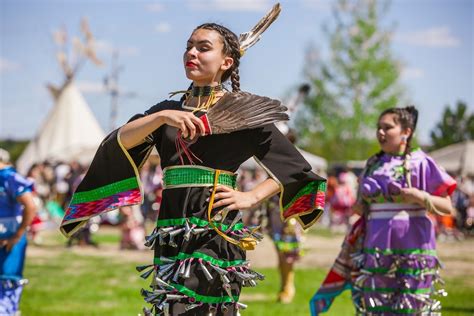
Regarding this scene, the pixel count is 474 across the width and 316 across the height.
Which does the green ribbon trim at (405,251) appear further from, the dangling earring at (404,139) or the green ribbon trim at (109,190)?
the green ribbon trim at (109,190)

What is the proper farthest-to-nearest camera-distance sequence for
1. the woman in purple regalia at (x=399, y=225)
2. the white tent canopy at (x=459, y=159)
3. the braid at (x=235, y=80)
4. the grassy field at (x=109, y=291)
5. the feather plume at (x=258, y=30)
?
the white tent canopy at (x=459, y=159) → the grassy field at (x=109, y=291) → the woman in purple regalia at (x=399, y=225) → the feather plume at (x=258, y=30) → the braid at (x=235, y=80)

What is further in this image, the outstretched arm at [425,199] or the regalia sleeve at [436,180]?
the regalia sleeve at [436,180]

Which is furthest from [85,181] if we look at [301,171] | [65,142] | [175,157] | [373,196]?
[65,142]

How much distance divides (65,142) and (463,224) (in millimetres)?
20858

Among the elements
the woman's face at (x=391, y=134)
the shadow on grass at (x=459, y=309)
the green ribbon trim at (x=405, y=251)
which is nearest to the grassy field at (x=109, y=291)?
the shadow on grass at (x=459, y=309)

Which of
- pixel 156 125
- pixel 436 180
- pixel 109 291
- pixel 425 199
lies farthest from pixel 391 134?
pixel 109 291

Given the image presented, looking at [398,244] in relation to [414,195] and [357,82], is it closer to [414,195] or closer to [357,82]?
[414,195]

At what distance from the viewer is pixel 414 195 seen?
5.66 metres

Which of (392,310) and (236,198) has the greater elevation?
(236,198)

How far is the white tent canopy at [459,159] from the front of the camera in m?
27.2

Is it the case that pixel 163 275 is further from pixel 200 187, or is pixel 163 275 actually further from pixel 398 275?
pixel 398 275

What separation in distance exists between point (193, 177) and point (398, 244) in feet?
8.68

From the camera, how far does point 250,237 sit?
376cm

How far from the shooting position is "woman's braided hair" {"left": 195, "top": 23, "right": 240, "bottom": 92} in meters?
3.90
